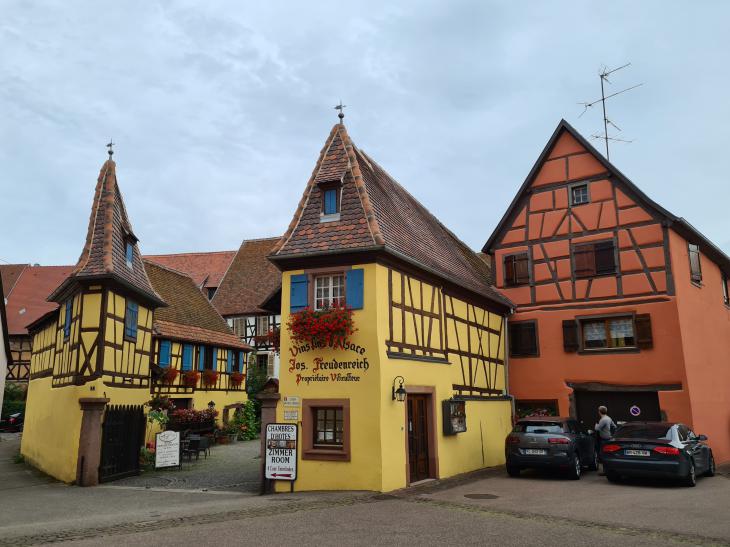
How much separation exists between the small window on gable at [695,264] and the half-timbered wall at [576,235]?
82.0 inches

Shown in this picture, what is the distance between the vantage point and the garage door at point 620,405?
2003 cm

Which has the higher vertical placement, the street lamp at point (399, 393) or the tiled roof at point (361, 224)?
the tiled roof at point (361, 224)

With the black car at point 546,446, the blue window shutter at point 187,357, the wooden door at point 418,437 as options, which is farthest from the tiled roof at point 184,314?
the black car at point 546,446

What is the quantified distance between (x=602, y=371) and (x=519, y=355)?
9.18 feet

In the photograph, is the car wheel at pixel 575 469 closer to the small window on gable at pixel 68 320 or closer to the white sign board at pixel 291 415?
the white sign board at pixel 291 415

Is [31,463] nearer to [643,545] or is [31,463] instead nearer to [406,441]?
[406,441]

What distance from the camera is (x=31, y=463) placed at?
71.7ft

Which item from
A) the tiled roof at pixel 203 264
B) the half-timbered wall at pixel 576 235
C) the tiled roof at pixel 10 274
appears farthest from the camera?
the tiled roof at pixel 203 264

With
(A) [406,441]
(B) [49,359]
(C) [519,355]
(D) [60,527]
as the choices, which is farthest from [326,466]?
(B) [49,359]

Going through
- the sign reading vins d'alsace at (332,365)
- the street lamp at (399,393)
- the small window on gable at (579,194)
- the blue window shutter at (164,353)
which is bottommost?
the street lamp at (399,393)

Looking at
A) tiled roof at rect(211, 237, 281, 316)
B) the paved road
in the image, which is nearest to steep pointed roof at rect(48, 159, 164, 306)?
the paved road

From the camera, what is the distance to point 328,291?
15008 mm

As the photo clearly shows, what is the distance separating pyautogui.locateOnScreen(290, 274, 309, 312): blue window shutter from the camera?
14.9 metres

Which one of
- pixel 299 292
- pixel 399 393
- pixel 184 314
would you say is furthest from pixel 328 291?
pixel 184 314
